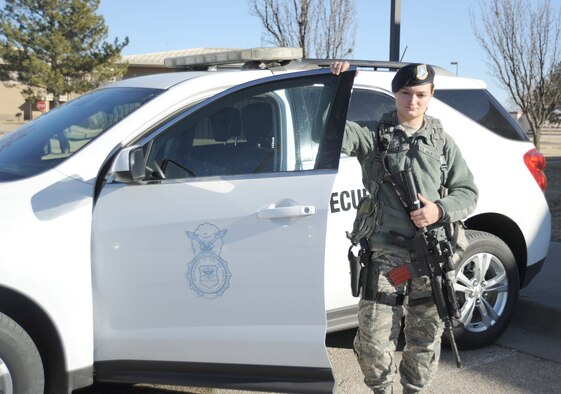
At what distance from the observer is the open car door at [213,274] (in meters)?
2.89

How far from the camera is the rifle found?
9.27 feet

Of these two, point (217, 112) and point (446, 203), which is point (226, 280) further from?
point (446, 203)

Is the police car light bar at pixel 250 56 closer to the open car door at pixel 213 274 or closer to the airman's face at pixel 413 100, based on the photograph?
the open car door at pixel 213 274

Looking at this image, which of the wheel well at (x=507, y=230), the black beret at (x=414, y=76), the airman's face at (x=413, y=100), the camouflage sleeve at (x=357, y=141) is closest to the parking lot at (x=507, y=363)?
the wheel well at (x=507, y=230)

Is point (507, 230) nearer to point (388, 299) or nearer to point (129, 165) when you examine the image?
point (388, 299)

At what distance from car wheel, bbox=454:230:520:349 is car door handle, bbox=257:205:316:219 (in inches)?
62.0

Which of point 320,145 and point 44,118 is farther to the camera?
point 44,118

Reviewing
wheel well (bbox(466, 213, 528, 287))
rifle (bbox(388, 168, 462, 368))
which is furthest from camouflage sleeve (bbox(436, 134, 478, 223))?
wheel well (bbox(466, 213, 528, 287))

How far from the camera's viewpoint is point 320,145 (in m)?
3.08

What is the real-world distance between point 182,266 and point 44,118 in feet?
4.83

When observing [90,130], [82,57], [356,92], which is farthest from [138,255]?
[82,57]

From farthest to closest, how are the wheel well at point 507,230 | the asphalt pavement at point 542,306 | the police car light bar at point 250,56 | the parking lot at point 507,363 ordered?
the asphalt pavement at point 542,306 < the wheel well at point 507,230 < the parking lot at point 507,363 < the police car light bar at point 250,56

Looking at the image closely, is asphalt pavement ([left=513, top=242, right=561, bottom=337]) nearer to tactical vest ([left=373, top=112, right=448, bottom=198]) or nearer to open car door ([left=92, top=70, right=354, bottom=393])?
tactical vest ([left=373, top=112, right=448, bottom=198])

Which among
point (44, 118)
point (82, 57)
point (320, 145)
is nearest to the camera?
point (320, 145)
